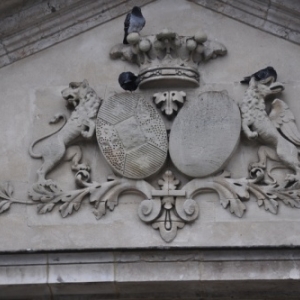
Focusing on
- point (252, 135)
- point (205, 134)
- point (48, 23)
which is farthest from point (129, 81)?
point (252, 135)

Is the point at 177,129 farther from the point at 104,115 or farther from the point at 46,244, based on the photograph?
the point at 46,244

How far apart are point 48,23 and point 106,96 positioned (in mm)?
679

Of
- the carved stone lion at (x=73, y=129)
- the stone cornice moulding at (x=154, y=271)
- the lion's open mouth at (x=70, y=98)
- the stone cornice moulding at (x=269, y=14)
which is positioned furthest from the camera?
the stone cornice moulding at (x=269, y=14)

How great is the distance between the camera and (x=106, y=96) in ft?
31.0

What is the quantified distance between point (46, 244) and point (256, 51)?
6.26 ft

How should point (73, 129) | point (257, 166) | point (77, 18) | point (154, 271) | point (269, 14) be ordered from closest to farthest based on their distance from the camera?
point (154, 271) < point (257, 166) < point (73, 129) < point (269, 14) < point (77, 18)

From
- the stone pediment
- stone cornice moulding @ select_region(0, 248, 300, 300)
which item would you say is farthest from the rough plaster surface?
stone cornice moulding @ select_region(0, 248, 300, 300)

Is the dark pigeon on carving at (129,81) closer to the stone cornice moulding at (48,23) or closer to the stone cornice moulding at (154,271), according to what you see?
the stone cornice moulding at (48,23)

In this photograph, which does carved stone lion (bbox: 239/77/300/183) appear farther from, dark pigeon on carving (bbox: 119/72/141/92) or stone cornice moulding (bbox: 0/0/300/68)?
dark pigeon on carving (bbox: 119/72/141/92)

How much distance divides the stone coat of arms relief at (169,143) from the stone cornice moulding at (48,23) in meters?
0.42

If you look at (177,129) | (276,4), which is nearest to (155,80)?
(177,129)

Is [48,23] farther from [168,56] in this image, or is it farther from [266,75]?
[266,75]

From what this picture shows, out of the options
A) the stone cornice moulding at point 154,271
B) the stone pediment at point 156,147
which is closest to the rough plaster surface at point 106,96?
the stone pediment at point 156,147

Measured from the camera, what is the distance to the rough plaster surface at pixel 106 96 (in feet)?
29.8
